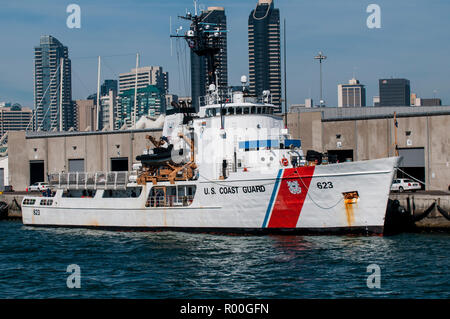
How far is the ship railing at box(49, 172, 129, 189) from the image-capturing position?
33.2 meters

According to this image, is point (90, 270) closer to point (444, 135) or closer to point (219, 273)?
point (219, 273)

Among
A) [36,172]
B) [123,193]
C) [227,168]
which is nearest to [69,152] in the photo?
[36,172]

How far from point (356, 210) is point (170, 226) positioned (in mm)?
11182

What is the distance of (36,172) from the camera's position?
6091 cm

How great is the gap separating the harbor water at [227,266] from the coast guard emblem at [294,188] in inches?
94.2

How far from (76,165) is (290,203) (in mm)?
34675

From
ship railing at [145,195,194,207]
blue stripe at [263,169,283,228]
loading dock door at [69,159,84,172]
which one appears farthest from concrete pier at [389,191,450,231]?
loading dock door at [69,159,84,172]

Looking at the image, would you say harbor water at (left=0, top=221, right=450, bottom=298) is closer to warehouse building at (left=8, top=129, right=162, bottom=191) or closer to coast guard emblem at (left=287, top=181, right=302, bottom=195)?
coast guard emblem at (left=287, top=181, right=302, bottom=195)

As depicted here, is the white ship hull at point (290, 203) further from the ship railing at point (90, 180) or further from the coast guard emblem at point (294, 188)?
the ship railing at point (90, 180)

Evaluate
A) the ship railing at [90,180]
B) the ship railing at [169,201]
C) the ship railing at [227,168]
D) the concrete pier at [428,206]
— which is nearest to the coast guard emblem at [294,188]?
the ship railing at [227,168]

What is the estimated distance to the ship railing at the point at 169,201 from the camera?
2997cm

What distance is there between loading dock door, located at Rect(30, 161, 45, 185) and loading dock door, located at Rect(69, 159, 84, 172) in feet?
25.1

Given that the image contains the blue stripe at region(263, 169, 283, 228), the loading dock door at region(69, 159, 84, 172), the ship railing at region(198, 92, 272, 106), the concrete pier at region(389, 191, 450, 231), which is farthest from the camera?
the loading dock door at region(69, 159, 84, 172)
